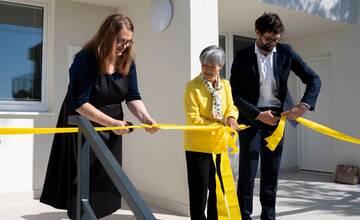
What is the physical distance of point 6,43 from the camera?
5.07 m

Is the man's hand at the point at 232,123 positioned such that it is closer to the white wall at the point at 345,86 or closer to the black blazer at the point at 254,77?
the black blazer at the point at 254,77

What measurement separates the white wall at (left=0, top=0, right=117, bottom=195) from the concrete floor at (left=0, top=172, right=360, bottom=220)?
251mm

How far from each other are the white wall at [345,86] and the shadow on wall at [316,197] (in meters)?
0.61

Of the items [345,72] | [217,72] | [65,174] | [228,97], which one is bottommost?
[65,174]

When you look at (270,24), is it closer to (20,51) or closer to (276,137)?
(276,137)

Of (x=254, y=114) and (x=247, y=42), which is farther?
(x=247, y=42)

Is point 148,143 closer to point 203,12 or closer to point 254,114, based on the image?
point 203,12

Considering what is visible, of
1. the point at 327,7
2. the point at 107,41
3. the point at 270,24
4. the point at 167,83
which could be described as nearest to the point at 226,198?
the point at 270,24

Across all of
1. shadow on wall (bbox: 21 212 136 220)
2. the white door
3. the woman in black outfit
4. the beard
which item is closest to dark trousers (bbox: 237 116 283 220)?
the beard

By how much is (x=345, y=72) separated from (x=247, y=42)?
181cm

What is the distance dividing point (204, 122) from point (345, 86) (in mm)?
4656

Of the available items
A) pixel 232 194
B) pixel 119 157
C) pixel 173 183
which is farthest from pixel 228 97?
pixel 173 183

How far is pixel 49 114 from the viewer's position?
5.09m

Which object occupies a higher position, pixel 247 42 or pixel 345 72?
pixel 247 42
